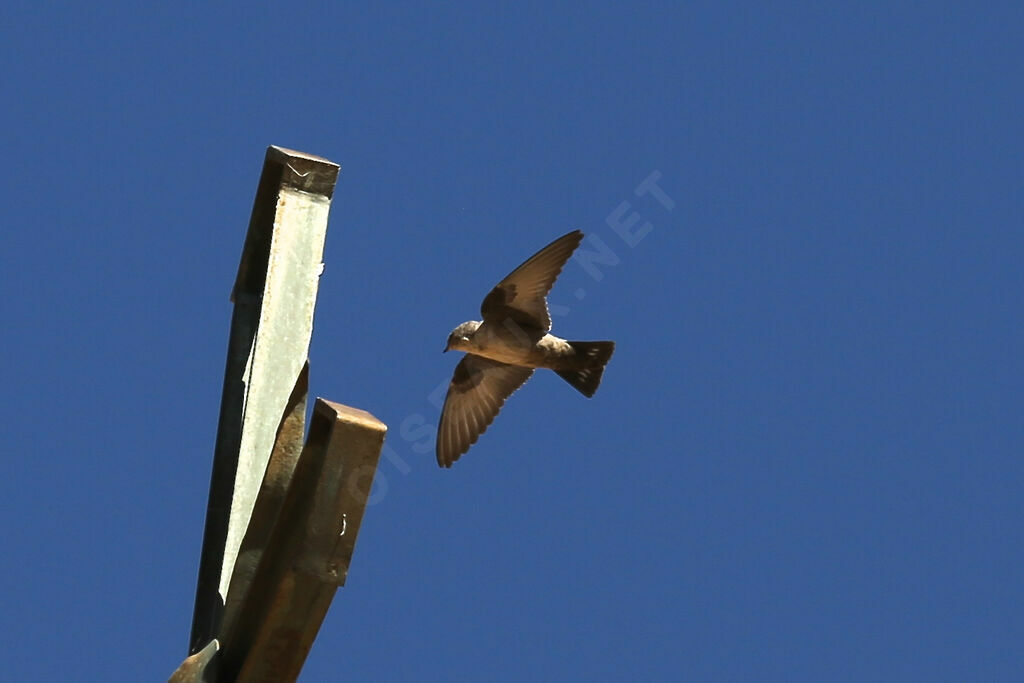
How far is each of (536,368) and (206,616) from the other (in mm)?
3210

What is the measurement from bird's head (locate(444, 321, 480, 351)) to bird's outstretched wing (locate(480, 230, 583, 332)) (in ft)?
0.32

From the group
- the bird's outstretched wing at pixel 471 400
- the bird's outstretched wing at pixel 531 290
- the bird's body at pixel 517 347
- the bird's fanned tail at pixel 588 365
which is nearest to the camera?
the bird's outstretched wing at pixel 531 290

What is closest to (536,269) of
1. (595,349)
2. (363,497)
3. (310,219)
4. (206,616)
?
(595,349)

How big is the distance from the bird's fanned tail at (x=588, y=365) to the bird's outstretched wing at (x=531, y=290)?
448mm

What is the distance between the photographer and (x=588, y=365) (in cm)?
650

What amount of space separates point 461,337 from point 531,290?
0.37m

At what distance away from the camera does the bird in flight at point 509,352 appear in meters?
5.91

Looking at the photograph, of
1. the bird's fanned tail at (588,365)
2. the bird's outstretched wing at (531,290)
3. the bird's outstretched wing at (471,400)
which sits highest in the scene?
the bird's outstretched wing at (531,290)

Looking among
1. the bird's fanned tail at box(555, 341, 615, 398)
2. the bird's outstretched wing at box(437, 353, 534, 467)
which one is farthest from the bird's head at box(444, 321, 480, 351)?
the bird's fanned tail at box(555, 341, 615, 398)

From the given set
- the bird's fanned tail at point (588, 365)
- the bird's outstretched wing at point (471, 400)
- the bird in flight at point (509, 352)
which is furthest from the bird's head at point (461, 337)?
the bird's fanned tail at point (588, 365)

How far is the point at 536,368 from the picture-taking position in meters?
6.54

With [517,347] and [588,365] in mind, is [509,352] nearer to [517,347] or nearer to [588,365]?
[517,347]

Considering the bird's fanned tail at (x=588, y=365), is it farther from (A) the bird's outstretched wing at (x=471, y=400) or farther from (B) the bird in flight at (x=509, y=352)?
(A) the bird's outstretched wing at (x=471, y=400)

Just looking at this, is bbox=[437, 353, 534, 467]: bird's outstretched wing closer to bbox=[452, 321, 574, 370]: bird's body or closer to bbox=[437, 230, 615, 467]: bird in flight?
bbox=[437, 230, 615, 467]: bird in flight
